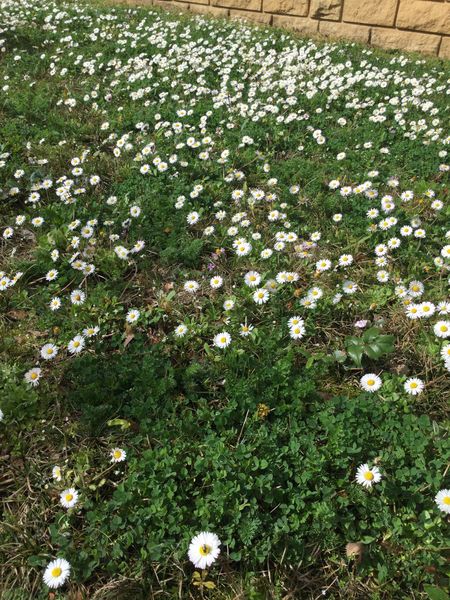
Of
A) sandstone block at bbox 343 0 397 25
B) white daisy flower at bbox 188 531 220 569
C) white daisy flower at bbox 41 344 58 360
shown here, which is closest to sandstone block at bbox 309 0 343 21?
sandstone block at bbox 343 0 397 25

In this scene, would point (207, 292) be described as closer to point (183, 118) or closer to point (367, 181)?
point (367, 181)

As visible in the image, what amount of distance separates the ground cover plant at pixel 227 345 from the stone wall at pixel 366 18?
152cm

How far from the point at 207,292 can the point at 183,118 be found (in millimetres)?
2288

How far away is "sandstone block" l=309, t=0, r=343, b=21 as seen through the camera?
20.7 ft

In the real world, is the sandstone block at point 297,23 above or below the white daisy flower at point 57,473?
above

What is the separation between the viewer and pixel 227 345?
2.42 meters

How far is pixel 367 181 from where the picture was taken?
3.43 m

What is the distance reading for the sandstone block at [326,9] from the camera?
6312 mm

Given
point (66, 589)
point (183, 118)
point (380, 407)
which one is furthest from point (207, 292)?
point (183, 118)

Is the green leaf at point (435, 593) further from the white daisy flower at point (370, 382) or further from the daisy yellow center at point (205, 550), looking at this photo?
the white daisy flower at point (370, 382)

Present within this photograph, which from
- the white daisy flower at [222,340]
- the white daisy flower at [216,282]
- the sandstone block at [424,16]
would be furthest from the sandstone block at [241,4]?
the white daisy flower at [222,340]

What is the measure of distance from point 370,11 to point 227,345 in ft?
18.3

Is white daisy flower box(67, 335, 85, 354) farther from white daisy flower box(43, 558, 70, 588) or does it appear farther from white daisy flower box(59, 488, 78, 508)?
white daisy flower box(43, 558, 70, 588)

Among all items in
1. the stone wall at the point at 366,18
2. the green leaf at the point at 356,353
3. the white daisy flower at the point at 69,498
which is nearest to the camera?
the white daisy flower at the point at 69,498
